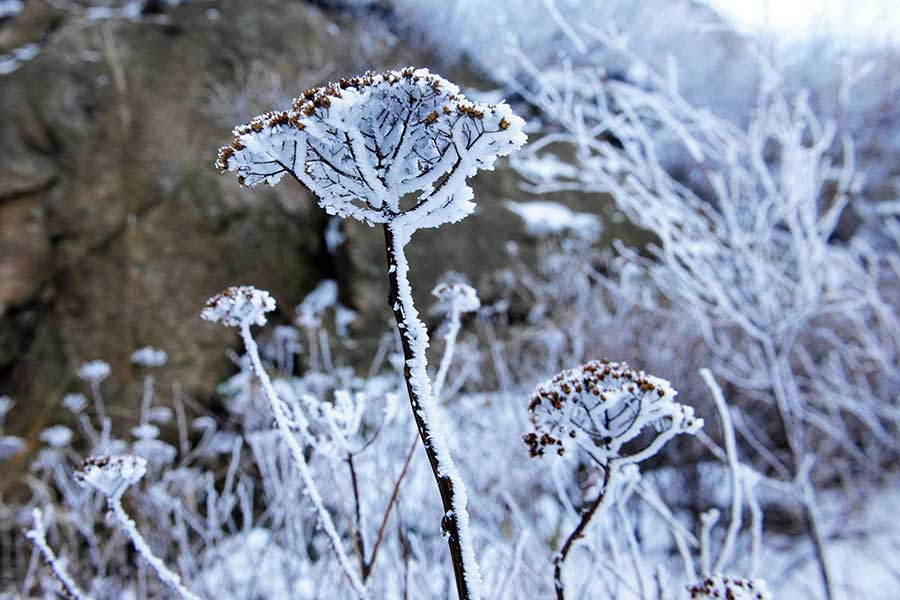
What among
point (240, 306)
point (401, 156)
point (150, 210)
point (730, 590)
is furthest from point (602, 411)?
point (150, 210)

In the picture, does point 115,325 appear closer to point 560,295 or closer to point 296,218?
point 296,218

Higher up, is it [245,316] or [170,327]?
[245,316]

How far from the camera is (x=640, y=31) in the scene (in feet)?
22.8

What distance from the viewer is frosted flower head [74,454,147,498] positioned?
75 centimetres

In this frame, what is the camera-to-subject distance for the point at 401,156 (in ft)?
1.89

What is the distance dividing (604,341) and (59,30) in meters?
5.95

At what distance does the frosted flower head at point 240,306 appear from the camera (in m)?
0.83

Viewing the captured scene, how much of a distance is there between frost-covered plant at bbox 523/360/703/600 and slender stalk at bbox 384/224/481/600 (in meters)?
0.15

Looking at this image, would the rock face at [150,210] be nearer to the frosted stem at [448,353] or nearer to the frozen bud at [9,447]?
the frozen bud at [9,447]

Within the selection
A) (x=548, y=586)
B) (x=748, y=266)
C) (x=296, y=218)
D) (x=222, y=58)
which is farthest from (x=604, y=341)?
(x=222, y=58)

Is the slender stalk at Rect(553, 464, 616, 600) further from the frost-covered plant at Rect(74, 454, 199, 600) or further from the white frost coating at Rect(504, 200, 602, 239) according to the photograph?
the white frost coating at Rect(504, 200, 602, 239)

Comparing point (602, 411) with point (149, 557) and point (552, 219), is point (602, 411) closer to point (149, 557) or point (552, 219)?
point (149, 557)

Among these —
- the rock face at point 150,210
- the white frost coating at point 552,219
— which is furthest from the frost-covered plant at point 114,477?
the white frost coating at point 552,219

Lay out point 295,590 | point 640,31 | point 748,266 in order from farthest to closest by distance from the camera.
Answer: point 640,31, point 748,266, point 295,590
